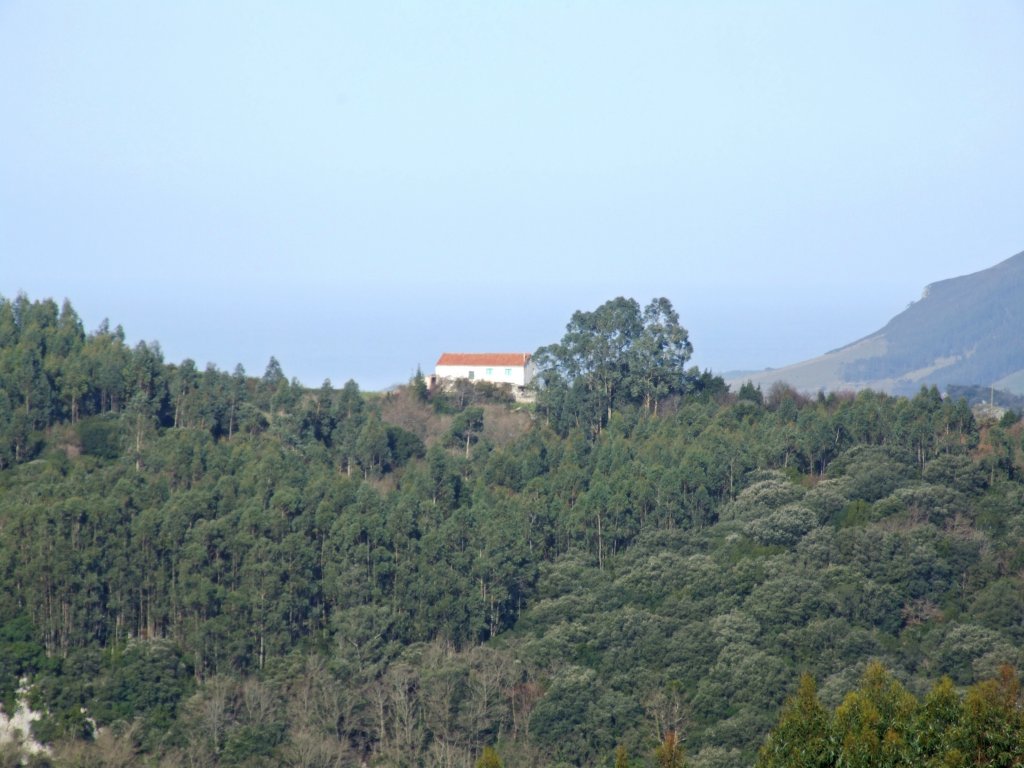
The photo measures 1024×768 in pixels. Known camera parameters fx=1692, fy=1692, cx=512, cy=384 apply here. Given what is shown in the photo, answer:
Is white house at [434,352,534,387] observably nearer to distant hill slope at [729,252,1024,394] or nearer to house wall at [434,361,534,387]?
house wall at [434,361,534,387]

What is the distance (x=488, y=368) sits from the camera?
53156 mm

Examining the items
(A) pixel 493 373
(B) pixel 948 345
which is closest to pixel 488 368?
(A) pixel 493 373

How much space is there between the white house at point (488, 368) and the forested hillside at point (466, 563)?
4400mm

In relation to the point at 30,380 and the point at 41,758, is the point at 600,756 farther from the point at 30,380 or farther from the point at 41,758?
the point at 30,380

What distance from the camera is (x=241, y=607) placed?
120 ft

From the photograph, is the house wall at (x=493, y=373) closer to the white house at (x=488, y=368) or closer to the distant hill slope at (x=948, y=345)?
the white house at (x=488, y=368)

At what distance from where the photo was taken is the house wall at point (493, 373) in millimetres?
52625

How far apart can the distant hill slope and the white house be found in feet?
203

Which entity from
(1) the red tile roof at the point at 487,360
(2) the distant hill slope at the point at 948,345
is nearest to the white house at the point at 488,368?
(1) the red tile roof at the point at 487,360

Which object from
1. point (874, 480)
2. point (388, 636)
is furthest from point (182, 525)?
point (874, 480)

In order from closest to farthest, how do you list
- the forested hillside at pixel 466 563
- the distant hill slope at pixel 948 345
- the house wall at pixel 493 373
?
the forested hillside at pixel 466 563, the house wall at pixel 493 373, the distant hill slope at pixel 948 345

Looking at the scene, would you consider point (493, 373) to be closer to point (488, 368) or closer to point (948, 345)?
point (488, 368)

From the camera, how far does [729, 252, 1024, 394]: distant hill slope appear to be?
120 metres

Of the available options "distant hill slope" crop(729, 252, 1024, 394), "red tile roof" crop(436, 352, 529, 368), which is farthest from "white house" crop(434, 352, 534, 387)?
"distant hill slope" crop(729, 252, 1024, 394)
